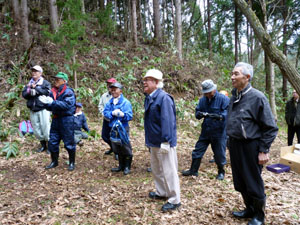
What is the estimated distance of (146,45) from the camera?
1556 cm

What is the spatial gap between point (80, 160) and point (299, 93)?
21.6ft

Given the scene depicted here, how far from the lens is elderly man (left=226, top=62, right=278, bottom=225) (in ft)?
9.44

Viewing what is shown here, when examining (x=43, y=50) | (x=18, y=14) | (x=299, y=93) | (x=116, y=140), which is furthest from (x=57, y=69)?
(x=299, y=93)

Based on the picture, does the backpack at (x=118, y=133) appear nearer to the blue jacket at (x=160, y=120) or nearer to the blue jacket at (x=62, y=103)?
the blue jacket at (x=62, y=103)

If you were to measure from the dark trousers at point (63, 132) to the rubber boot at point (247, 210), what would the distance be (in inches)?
139

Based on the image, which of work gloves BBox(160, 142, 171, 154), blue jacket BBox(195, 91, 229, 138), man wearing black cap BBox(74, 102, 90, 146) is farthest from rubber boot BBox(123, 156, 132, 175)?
man wearing black cap BBox(74, 102, 90, 146)

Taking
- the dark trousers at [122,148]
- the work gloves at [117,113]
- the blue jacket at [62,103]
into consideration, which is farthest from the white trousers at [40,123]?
the work gloves at [117,113]

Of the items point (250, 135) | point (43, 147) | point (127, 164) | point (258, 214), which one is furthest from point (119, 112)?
point (258, 214)

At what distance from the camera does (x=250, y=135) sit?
2.91 meters

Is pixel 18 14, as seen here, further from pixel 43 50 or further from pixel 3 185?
pixel 3 185

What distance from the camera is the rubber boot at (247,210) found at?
130 inches

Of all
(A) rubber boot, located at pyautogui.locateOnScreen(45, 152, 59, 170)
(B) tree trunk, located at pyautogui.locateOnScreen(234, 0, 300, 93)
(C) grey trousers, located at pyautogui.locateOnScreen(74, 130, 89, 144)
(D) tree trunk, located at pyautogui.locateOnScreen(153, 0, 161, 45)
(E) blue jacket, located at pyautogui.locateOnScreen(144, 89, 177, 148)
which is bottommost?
(A) rubber boot, located at pyautogui.locateOnScreen(45, 152, 59, 170)

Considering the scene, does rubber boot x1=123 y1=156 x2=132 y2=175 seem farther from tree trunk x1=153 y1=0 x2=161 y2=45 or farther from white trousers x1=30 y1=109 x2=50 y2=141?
tree trunk x1=153 y1=0 x2=161 y2=45

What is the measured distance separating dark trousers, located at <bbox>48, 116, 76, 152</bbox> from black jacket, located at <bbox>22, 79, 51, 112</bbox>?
2.09 feet
